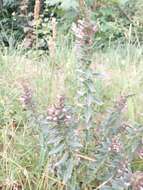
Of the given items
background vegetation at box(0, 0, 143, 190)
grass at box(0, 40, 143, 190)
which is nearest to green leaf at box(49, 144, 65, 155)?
background vegetation at box(0, 0, 143, 190)

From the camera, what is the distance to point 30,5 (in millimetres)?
6559

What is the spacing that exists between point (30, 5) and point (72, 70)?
348 cm

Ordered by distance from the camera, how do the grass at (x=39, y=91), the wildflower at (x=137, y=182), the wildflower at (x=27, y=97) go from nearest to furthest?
the wildflower at (x=137, y=182) < the wildflower at (x=27, y=97) < the grass at (x=39, y=91)

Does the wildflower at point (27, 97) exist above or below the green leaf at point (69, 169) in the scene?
above

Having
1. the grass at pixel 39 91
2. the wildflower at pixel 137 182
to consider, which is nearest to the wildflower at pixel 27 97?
the grass at pixel 39 91

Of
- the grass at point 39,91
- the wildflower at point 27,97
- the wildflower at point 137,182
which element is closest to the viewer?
the wildflower at point 137,182

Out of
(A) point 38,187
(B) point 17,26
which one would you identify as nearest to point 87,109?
(A) point 38,187

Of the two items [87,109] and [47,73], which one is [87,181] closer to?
[87,109]

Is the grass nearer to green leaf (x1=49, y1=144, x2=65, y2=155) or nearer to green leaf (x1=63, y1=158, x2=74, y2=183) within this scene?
green leaf (x1=63, y1=158, x2=74, y2=183)

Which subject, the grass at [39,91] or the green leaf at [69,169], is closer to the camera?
the green leaf at [69,169]

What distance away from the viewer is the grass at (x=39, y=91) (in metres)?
2.52

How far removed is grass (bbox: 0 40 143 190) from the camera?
2.52 meters

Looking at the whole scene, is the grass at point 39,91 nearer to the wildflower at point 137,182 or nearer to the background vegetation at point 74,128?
the background vegetation at point 74,128

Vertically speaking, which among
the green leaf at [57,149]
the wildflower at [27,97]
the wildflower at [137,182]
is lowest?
the wildflower at [137,182]
